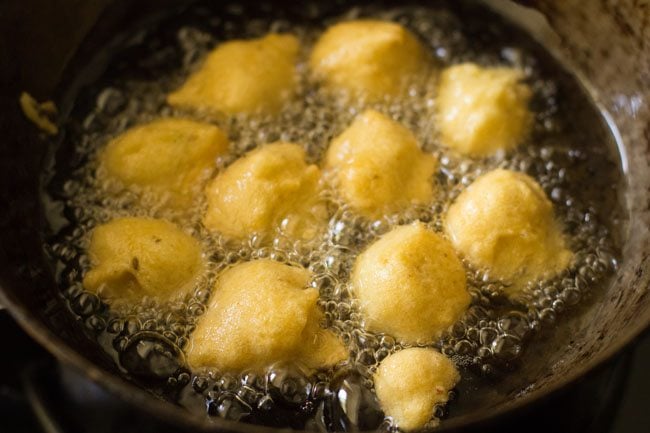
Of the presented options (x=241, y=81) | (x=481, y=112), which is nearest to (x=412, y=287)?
(x=481, y=112)

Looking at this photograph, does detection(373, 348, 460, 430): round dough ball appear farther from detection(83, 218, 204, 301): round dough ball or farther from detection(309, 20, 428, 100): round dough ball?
detection(309, 20, 428, 100): round dough ball

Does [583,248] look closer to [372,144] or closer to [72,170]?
[372,144]

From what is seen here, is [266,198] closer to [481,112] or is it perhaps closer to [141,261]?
[141,261]

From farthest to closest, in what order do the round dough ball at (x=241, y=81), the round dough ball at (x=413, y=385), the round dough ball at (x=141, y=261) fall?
the round dough ball at (x=241, y=81), the round dough ball at (x=141, y=261), the round dough ball at (x=413, y=385)

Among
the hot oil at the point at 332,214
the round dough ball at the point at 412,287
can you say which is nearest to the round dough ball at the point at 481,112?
the hot oil at the point at 332,214

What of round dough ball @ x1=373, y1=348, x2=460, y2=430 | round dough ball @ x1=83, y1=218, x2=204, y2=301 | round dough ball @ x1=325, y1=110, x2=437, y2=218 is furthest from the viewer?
round dough ball @ x1=325, y1=110, x2=437, y2=218

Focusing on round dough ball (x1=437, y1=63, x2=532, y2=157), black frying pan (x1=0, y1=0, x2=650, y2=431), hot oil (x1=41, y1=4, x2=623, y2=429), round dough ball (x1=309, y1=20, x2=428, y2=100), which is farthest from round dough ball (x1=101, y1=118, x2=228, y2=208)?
round dough ball (x1=437, y1=63, x2=532, y2=157)

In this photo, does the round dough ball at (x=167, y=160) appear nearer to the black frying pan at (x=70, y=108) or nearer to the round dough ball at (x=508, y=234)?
the black frying pan at (x=70, y=108)
